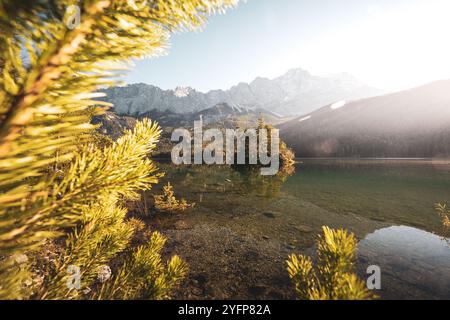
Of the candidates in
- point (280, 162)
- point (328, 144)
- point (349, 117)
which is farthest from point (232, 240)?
point (349, 117)

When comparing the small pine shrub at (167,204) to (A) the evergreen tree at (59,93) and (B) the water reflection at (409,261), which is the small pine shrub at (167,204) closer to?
(B) the water reflection at (409,261)

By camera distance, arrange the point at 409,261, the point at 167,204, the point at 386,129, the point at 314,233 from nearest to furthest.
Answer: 1. the point at 409,261
2. the point at 314,233
3. the point at 167,204
4. the point at 386,129

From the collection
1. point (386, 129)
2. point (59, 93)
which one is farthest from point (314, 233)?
point (386, 129)

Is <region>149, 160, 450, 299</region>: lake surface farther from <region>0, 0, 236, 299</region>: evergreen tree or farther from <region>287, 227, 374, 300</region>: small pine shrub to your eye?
<region>0, 0, 236, 299</region>: evergreen tree

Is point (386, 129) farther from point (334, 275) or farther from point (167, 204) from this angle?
point (334, 275)

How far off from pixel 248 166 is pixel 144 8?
2576 inches

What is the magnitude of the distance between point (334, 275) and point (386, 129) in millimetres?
179466

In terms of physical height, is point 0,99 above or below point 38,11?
below

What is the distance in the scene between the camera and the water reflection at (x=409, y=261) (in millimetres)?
9016

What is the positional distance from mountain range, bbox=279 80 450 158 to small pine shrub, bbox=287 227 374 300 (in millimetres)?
160865

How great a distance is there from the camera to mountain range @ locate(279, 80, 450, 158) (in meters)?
128

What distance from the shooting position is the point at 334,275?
1.55m

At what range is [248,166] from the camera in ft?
217
